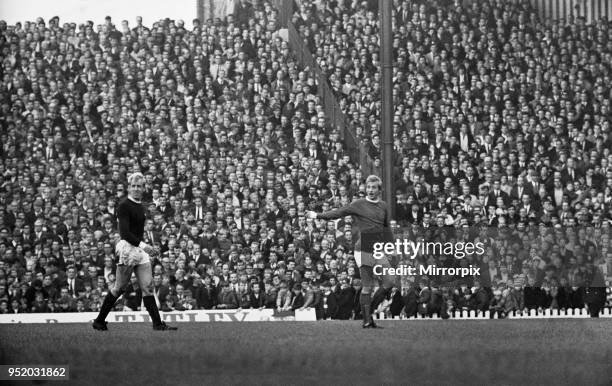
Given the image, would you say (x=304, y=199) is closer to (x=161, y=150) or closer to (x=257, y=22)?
(x=161, y=150)

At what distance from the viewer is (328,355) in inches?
334

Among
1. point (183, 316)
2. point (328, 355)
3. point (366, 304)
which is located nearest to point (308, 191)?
point (183, 316)

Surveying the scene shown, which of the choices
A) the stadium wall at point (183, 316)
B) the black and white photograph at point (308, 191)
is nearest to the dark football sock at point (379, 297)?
the black and white photograph at point (308, 191)

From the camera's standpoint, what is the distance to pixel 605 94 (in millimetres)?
16078

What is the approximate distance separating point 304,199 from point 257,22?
374 cm

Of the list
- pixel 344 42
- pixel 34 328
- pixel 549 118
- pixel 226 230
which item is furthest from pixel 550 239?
pixel 34 328

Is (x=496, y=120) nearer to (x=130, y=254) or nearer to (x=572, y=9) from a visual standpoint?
(x=572, y=9)

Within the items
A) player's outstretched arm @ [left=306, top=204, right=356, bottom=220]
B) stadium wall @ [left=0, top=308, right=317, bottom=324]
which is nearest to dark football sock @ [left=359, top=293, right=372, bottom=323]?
player's outstretched arm @ [left=306, top=204, right=356, bottom=220]

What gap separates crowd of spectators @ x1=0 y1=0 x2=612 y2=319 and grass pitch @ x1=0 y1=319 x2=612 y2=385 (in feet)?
9.05

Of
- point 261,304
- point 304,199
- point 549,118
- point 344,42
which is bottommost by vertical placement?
point 261,304

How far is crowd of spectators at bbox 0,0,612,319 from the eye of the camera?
13.0m

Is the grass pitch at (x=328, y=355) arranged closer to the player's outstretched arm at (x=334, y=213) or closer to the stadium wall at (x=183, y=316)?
the player's outstretched arm at (x=334, y=213)

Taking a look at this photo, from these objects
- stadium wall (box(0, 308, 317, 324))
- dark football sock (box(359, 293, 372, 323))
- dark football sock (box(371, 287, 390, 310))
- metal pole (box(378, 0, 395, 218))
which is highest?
metal pole (box(378, 0, 395, 218))

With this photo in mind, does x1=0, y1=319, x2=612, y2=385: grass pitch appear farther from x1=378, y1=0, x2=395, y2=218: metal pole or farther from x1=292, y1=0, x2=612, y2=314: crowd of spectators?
x1=292, y1=0, x2=612, y2=314: crowd of spectators
